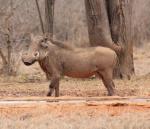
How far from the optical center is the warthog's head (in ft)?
43.3

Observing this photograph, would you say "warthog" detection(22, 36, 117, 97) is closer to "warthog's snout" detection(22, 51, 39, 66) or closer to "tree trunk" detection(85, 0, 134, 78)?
"warthog's snout" detection(22, 51, 39, 66)

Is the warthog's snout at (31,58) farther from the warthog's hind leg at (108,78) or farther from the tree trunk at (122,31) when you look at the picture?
the tree trunk at (122,31)

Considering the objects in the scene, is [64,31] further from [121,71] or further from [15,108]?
[15,108]

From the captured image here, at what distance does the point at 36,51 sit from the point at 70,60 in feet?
2.81

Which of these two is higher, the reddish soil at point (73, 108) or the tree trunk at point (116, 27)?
the tree trunk at point (116, 27)

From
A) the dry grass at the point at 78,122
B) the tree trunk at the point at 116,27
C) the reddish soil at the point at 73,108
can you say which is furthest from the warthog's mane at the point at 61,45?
the tree trunk at the point at 116,27

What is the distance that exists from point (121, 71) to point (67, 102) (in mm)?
8065

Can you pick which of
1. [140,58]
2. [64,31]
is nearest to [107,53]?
[140,58]

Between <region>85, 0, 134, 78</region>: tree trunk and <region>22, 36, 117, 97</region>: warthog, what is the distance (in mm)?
4084

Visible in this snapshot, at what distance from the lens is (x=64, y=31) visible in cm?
3303

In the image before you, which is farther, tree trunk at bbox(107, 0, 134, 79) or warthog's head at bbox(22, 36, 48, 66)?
tree trunk at bbox(107, 0, 134, 79)

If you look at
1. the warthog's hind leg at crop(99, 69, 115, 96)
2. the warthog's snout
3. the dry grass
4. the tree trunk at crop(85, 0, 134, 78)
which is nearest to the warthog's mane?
the warthog's snout

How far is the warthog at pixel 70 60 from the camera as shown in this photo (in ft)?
43.6

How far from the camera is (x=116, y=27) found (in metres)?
18.5
